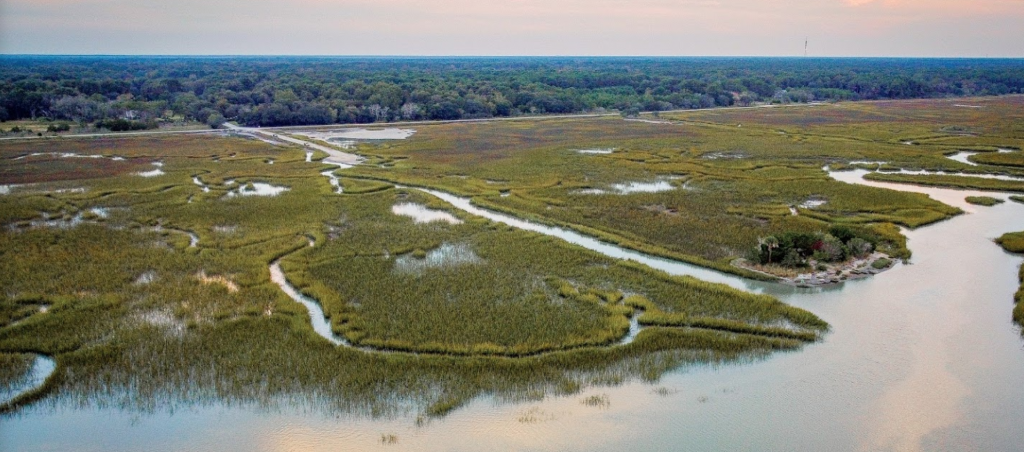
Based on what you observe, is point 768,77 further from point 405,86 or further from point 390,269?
point 390,269

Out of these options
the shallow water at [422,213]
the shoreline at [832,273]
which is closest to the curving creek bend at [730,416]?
the shoreline at [832,273]

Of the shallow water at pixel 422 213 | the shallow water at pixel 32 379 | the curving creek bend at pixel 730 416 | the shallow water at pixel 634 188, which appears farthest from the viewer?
the shallow water at pixel 634 188

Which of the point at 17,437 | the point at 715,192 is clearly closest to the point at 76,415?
the point at 17,437

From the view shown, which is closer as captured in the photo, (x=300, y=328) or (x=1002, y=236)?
(x=300, y=328)

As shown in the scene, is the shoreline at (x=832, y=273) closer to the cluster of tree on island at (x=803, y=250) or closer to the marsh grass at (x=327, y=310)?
the cluster of tree on island at (x=803, y=250)

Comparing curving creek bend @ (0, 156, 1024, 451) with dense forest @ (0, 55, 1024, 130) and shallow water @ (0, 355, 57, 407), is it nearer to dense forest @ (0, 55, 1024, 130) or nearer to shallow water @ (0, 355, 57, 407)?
shallow water @ (0, 355, 57, 407)

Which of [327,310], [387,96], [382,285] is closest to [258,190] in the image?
[382,285]

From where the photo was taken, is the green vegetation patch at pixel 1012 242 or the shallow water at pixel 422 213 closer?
the green vegetation patch at pixel 1012 242
